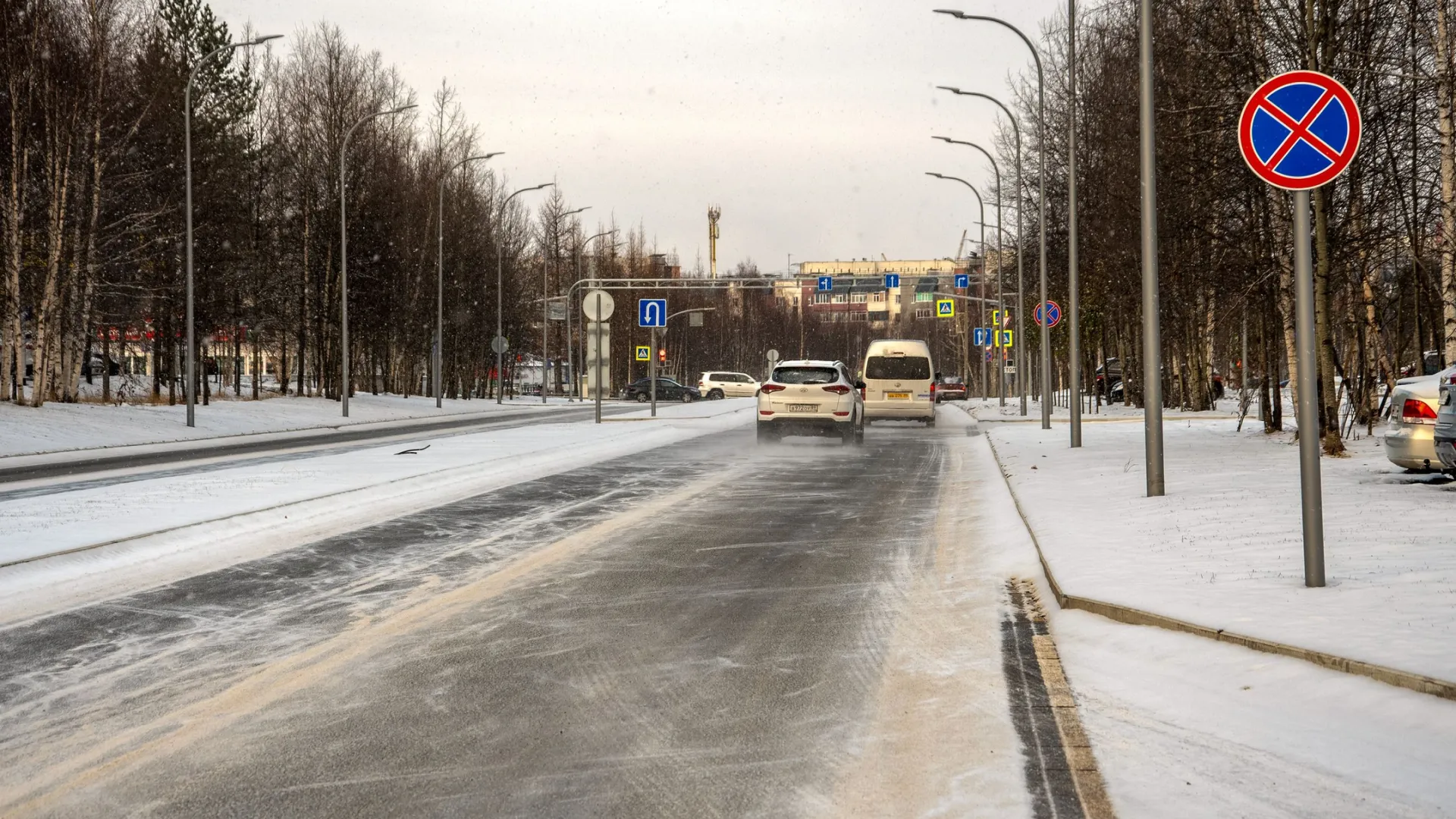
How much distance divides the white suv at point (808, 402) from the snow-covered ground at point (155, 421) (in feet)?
43.3

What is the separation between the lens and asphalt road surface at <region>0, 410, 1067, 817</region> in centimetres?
453

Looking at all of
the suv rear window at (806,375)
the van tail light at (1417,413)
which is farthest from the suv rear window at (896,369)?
the van tail light at (1417,413)

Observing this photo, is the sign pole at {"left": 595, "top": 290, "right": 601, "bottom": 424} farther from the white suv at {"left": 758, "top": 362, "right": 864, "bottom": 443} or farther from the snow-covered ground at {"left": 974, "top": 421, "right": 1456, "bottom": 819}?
the snow-covered ground at {"left": 974, "top": 421, "right": 1456, "bottom": 819}

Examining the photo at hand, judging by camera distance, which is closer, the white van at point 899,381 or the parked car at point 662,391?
the white van at point 899,381

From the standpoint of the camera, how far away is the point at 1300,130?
8.05 metres

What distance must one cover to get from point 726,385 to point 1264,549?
70193 millimetres

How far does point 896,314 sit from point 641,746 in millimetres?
174027

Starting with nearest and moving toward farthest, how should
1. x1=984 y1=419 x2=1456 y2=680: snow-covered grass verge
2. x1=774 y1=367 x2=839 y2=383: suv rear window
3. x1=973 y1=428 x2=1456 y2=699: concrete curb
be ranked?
x1=973 y1=428 x2=1456 y2=699: concrete curb < x1=984 y1=419 x2=1456 y2=680: snow-covered grass verge < x1=774 y1=367 x2=839 y2=383: suv rear window

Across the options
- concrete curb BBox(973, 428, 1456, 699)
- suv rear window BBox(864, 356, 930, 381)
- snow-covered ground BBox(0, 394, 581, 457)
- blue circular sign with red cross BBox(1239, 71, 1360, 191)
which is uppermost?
blue circular sign with red cross BBox(1239, 71, 1360, 191)

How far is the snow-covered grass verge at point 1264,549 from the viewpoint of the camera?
672cm

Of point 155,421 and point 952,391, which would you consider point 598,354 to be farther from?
point 952,391

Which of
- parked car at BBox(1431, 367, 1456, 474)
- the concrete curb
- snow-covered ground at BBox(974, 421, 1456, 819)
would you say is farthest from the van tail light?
snow-covered ground at BBox(974, 421, 1456, 819)

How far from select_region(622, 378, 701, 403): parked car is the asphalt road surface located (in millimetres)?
65365

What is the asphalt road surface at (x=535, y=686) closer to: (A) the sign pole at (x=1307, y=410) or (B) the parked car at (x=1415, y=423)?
(A) the sign pole at (x=1307, y=410)
